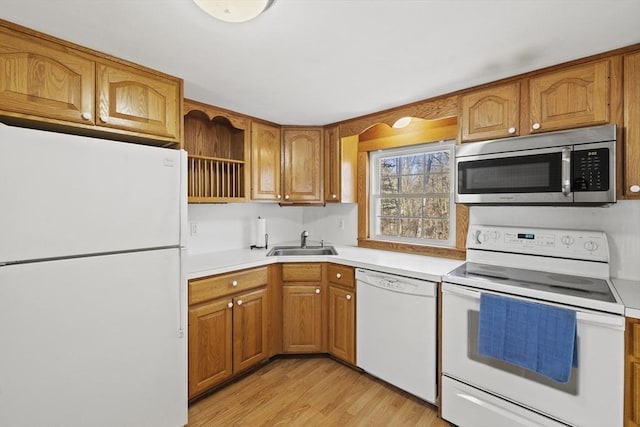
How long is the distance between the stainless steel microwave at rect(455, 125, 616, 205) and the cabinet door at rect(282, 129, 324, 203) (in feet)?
4.42

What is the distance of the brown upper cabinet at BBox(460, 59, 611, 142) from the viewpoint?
1.62 metres

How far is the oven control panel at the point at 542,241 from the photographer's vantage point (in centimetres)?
175

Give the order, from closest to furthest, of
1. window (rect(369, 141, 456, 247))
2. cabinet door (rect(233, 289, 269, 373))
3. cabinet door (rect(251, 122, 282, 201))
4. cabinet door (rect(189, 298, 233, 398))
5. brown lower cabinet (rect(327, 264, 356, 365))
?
cabinet door (rect(189, 298, 233, 398)) < cabinet door (rect(233, 289, 269, 373)) < brown lower cabinet (rect(327, 264, 356, 365)) < window (rect(369, 141, 456, 247)) < cabinet door (rect(251, 122, 282, 201))

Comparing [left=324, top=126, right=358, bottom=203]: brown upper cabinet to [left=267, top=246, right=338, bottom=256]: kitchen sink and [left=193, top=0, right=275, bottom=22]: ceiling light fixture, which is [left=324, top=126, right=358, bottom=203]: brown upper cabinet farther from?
[left=193, top=0, right=275, bottom=22]: ceiling light fixture

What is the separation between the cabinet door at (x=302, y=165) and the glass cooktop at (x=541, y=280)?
1554mm

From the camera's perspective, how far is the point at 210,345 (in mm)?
2086

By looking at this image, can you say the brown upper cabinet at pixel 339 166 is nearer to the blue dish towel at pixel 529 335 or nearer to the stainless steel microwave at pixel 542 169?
the stainless steel microwave at pixel 542 169

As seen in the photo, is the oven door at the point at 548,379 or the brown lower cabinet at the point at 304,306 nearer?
the oven door at the point at 548,379

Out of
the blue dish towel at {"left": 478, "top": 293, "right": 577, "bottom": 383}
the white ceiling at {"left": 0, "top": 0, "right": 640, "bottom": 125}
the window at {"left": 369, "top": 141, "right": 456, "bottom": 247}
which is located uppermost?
the white ceiling at {"left": 0, "top": 0, "right": 640, "bottom": 125}

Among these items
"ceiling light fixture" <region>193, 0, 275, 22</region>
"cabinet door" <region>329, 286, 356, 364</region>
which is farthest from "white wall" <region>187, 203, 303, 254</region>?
"ceiling light fixture" <region>193, 0, 275, 22</region>

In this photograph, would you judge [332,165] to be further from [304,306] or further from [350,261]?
[304,306]

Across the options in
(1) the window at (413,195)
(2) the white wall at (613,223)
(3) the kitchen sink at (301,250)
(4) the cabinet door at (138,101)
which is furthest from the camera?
(3) the kitchen sink at (301,250)

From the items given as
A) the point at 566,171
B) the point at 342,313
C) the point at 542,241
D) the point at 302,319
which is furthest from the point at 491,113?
the point at 302,319

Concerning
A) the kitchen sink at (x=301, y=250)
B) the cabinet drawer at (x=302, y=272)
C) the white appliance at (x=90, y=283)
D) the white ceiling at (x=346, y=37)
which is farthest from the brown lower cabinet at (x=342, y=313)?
the white ceiling at (x=346, y=37)
